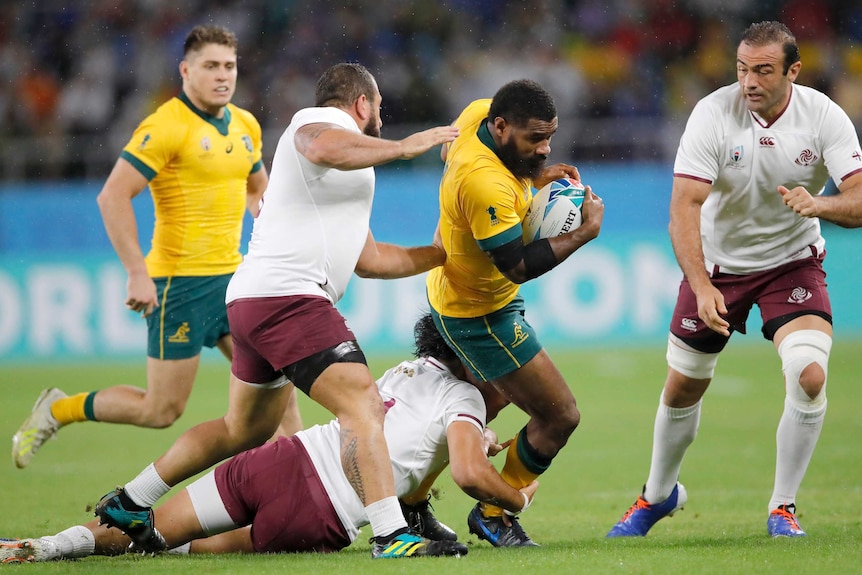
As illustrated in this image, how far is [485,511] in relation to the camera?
5852 mm

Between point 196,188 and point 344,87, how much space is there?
7.58 feet

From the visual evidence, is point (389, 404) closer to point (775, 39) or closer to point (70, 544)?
point (70, 544)

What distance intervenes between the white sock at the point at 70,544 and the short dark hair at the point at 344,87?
7.41 ft

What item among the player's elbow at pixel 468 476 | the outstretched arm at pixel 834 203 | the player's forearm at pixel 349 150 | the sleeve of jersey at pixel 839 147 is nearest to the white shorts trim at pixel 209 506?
the player's elbow at pixel 468 476

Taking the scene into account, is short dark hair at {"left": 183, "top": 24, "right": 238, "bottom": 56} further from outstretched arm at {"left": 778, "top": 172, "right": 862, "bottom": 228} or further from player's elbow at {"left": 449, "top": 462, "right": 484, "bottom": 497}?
outstretched arm at {"left": 778, "top": 172, "right": 862, "bottom": 228}

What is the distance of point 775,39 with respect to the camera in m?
5.94

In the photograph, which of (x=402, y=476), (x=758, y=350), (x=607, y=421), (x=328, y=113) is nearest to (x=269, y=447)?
(x=402, y=476)

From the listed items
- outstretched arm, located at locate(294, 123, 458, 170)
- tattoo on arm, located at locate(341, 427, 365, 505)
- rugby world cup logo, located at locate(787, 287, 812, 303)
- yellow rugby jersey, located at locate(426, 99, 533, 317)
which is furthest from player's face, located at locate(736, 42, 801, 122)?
tattoo on arm, located at locate(341, 427, 365, 505)

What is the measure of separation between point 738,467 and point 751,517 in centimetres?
186

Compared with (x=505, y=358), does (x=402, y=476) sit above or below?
below

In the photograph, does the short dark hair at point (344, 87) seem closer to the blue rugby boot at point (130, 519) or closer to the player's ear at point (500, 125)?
the player's ear at point (500, 125)

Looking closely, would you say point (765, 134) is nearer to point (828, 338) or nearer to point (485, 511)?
point (828, 338)

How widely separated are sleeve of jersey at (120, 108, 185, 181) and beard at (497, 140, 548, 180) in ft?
8.18

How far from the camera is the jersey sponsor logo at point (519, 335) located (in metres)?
5.96
